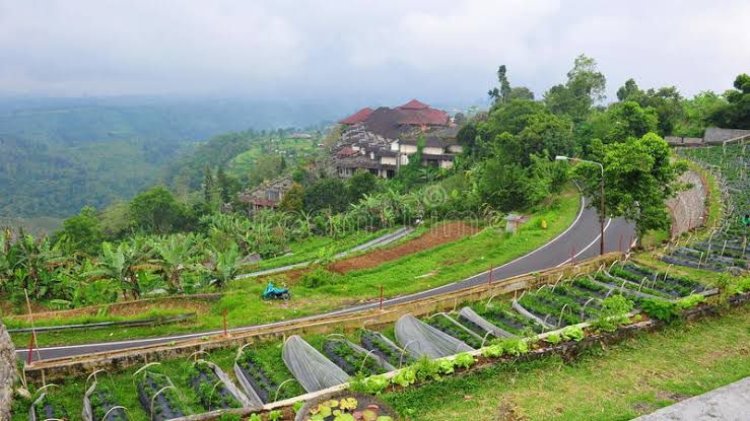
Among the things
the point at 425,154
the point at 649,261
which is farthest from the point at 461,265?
the point at 425,154

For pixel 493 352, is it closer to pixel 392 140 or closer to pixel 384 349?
pixel 384 349

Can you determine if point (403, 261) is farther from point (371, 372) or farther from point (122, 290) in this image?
point (371, 372)

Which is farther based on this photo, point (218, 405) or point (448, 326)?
point (448, 326)

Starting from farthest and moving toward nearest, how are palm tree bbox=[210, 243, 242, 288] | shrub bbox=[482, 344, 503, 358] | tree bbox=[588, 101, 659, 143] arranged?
tree bbox=[588, 101, 659, 143] → palm tree bbox=[210, 243, 242, 288] → shrub bbox=[482, 344, 503, 358]

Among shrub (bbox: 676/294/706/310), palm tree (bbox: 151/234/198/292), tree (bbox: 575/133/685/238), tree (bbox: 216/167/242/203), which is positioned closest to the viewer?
shrub (bbox: 676/294/706/310)

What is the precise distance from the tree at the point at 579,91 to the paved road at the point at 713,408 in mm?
57784

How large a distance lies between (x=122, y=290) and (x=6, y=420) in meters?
12.9

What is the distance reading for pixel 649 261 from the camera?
2230cm

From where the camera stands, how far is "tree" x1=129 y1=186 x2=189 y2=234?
60094 millimetres

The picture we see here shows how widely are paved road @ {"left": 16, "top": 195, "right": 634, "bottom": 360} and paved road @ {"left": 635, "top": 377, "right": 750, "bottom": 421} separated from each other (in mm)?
12210

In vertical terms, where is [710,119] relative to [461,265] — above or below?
above

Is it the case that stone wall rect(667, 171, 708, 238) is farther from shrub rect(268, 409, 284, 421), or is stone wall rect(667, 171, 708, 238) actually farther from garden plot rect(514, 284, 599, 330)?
shrub rect(268, 409, 284, 421)

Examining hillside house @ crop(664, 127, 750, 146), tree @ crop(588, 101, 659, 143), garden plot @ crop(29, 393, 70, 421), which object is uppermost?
tree @ crop(588, 101, 659, 143)

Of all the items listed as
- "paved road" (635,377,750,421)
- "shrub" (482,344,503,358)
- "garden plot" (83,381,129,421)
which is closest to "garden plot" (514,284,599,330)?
"shrub" (482,344,503,358)
